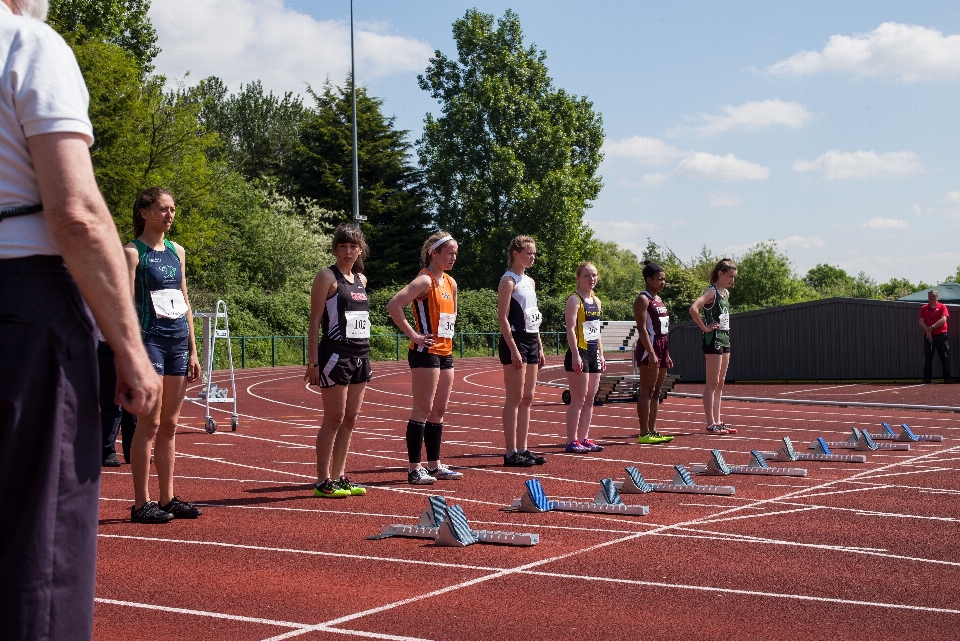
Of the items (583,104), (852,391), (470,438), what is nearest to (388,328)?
(583,104)

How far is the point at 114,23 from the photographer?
43.9 m

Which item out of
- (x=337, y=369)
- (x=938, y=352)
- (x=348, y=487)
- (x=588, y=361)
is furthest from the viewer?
(x=938, y=352)

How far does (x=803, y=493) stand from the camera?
8070 mm

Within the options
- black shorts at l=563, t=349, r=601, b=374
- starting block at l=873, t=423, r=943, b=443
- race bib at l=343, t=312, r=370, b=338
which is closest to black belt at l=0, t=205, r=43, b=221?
race bib at l=343, t=312, r=370, b=338

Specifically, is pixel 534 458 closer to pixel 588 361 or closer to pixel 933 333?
pixel 588 361

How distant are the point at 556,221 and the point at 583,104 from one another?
848 centimetres

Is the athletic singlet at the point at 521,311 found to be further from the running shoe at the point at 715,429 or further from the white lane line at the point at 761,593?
the white lane line at the point at 761,593

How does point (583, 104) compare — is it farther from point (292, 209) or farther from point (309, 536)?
point (309, 536)

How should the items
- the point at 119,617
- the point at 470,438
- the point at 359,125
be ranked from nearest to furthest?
the point at 119,617 < the point at 470,438 < the point at 359,125

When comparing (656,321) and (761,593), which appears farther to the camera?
(656,321)

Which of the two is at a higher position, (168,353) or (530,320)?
(530,320)

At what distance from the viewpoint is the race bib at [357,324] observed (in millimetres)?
7879

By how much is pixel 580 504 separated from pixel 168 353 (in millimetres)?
3016

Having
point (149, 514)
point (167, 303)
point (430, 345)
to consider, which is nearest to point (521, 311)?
point (430, 345)
